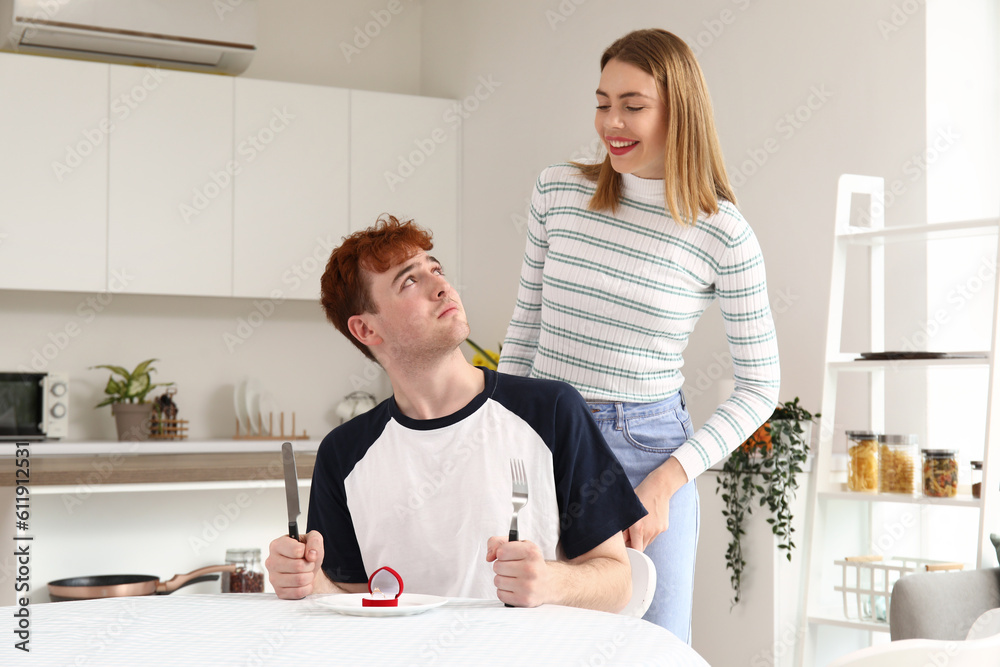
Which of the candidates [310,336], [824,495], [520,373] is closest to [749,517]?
[824,495]

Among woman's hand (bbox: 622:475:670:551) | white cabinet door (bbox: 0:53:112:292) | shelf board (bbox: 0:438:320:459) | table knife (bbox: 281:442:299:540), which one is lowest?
shelf board (bbox: 0:438:320:459)

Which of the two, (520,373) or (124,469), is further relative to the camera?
(124,469)

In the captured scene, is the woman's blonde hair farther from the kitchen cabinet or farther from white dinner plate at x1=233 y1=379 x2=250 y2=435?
white dinner plate at x1=233 y1=379 x2=250 y2=435

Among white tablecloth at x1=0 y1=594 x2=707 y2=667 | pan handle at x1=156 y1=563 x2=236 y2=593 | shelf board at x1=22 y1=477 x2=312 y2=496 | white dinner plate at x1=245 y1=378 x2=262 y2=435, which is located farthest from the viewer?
white dinner plate at x1=245 y1=378 x2=262 y2=435

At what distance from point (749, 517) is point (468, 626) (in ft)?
6.03

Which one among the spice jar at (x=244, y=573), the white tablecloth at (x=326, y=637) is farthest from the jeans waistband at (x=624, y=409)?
the spice jar at (x=244, y=573)

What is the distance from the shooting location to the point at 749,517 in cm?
268

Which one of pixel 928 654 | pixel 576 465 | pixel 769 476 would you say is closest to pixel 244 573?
pixel 769 476

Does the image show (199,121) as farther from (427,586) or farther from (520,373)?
(427,586)

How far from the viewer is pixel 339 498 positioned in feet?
4.78

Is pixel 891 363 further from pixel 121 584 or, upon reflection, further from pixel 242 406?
pixel 242 406

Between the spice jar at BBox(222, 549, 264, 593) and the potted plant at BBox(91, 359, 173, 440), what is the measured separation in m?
1.84

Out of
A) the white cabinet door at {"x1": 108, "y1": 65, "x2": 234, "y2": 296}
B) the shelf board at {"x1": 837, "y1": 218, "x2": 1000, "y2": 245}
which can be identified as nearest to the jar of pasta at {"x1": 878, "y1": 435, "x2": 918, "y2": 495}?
the shelf board at {"x1": 837, "y1": 218, "x2": 1000, "y2": 245}

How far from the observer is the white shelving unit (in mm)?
2404
